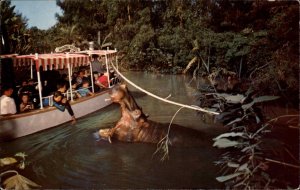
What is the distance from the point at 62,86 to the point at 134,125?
424 cm

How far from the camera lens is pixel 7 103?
8.64 m

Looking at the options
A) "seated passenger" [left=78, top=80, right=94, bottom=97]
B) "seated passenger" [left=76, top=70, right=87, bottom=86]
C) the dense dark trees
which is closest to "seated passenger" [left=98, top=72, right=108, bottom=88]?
"seated passenger" [left=76, top=70, right=87, bottom=86]

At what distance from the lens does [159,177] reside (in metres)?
6.26

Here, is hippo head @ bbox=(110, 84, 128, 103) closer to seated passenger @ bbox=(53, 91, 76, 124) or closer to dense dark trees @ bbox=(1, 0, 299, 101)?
dense dark trees @ bbox=(1, 0, 299, 101)

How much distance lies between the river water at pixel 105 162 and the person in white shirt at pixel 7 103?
83 cm

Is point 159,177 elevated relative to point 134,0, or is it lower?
lower

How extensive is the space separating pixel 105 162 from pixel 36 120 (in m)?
3.09

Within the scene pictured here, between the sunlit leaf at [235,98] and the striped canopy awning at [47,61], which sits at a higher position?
the striped canopy awning at [47,61]

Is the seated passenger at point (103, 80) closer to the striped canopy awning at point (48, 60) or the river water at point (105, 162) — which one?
the striped canopy awning at point (48, 60)

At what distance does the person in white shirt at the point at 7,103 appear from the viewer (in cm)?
852

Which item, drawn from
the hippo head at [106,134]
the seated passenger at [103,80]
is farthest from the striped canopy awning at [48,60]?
the hippo head at [106,134]

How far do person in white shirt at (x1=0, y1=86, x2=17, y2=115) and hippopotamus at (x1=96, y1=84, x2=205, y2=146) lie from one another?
2.84 m

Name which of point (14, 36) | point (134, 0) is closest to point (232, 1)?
point (14, 36)

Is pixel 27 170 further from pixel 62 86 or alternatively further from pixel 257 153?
pixel 257 153
